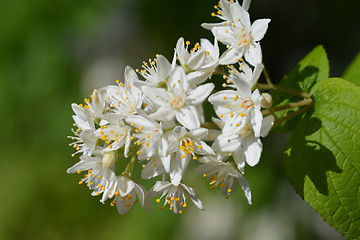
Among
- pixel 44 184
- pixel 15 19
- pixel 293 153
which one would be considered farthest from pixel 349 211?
pixel 15 19

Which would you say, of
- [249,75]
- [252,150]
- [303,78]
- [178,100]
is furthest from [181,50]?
[303,78]

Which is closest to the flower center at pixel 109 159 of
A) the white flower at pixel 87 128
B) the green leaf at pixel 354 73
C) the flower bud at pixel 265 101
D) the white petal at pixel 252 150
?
the white flower at pixel 87 128

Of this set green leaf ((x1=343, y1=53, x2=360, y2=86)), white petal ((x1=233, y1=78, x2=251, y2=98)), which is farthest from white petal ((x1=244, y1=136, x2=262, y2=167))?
green leaf ((x1=343, y1=53, x2=360, y2=86))

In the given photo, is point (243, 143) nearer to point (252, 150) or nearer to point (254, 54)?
point (252, 150)

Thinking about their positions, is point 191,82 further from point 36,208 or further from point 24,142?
point 24,142

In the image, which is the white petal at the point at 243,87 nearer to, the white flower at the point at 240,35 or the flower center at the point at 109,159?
the white flower at the point at 240,35

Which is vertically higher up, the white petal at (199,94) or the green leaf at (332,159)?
the white petal at (199,94)
